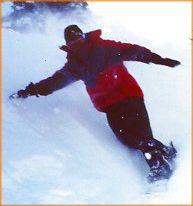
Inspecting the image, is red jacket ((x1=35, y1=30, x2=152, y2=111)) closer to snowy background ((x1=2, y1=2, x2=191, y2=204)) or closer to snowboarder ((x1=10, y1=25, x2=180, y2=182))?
snowboarder ((x1=10, y1=25, x2=180, y2=182))

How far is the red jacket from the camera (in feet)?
17.5

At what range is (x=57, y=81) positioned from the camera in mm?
5531

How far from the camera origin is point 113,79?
540 centimetres

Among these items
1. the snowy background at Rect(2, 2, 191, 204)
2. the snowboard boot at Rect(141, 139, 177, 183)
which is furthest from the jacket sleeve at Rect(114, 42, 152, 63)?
the snowboard boot at Rect(141, 139, 177, 183)

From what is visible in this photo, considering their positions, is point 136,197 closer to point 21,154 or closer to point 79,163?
point 79,163

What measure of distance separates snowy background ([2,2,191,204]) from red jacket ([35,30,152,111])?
376 mm

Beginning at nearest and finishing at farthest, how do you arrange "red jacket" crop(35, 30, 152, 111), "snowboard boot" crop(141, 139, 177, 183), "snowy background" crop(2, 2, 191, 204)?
"snowy background" crop(2, 2, 191, 204) → "snowboard boot" crop(141, 139, 177, 183) → "red jacket" crop(35, 30, 152, 111)

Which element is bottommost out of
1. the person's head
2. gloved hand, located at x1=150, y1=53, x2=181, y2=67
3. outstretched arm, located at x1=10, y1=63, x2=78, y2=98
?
outstretched arm, located at x1=10, y1=63, x2=78, y2=98

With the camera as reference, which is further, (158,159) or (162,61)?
(162,61)

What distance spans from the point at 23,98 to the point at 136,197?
1.99 metres

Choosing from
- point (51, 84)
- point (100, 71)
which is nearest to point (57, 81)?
point (51, 84)

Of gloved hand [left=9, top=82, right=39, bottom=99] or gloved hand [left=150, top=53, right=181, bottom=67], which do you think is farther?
gloved hand [left=9, top=82, right=39, bottom=99]

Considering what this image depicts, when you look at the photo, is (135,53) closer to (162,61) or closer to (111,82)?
(162,61)

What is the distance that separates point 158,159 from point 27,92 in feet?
5.62
